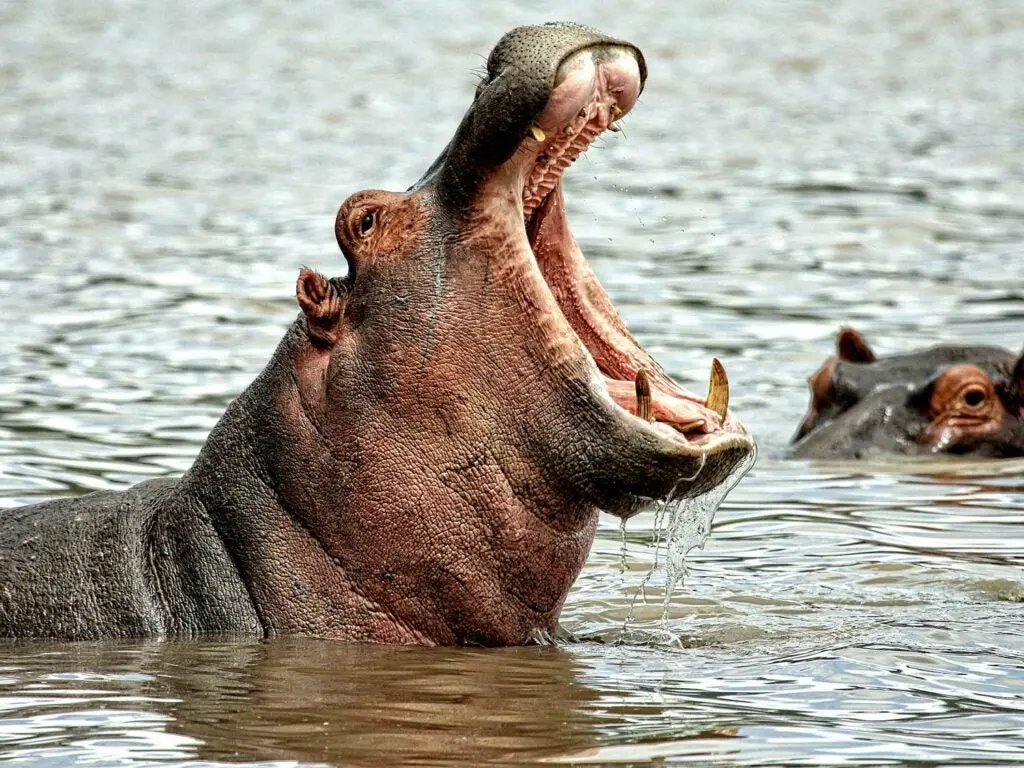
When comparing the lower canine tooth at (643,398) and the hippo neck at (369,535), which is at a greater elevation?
the lower canine tooth at (643,398)

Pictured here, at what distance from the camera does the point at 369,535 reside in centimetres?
555

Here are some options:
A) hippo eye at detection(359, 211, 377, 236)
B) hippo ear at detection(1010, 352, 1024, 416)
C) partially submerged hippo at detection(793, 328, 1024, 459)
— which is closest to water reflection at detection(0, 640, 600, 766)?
hippo eye at detection(359, 211, 377, 236)

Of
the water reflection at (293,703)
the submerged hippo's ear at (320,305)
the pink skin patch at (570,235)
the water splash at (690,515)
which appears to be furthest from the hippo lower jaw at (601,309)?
the water reflection at (293,703)

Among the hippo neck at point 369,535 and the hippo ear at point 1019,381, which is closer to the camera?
the hippo neck at point 369,535

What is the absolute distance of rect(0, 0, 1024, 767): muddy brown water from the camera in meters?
5.13

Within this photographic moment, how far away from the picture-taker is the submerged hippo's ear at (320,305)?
18.1 feet

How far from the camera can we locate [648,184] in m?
19.1

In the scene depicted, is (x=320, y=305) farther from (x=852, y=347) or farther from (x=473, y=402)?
(x=852, y=347)

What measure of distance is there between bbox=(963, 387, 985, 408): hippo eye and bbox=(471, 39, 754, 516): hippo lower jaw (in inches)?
180

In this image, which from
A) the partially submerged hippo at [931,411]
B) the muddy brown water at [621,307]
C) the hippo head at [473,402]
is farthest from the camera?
the partially submerged hippo at [931,411]

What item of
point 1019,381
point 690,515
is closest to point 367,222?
point 690,515

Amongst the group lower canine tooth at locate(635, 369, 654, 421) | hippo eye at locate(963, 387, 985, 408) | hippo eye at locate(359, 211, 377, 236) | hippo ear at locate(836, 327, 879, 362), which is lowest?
lower canine tooth at locate(635, 369, 654, 421)

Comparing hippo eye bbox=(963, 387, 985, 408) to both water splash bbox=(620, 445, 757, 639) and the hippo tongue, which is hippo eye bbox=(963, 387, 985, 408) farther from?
the hippo tongue

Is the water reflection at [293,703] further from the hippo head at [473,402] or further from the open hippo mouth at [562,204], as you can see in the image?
the open hippo mouth at [562,204]
